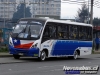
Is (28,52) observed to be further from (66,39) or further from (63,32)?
(66,39)

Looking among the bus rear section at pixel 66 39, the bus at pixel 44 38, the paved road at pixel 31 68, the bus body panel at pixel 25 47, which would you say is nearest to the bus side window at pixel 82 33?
the bus rear section at pixel 66 39

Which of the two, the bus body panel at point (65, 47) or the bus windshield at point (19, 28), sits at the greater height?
the bus windshield at point (19, 28)

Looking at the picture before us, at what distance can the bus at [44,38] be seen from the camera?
22578 mm

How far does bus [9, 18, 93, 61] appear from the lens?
22578mm

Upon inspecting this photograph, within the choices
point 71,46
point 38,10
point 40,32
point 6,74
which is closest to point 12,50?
point 40,32

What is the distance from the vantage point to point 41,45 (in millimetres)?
22859

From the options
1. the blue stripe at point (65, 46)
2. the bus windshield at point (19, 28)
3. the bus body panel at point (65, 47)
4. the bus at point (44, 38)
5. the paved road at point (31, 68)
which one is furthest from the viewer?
the blue stripe at point (65, 46)

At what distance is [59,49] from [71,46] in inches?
71.9

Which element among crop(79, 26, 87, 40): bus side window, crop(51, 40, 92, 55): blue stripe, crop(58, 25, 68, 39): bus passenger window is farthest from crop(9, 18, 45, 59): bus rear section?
crop(79, 26, 87, 40): bus side window

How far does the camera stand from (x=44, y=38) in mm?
23219

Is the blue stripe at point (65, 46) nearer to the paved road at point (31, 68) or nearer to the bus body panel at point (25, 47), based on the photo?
the bus body panel at point (25, 47)

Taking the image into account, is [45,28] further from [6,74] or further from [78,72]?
[78,72]

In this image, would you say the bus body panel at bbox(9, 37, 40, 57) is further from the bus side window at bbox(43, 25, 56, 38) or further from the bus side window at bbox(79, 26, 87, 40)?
the bus side window at bbox(79, 26, 87, 40)

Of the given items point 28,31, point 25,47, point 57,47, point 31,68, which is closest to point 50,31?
point 57,47
